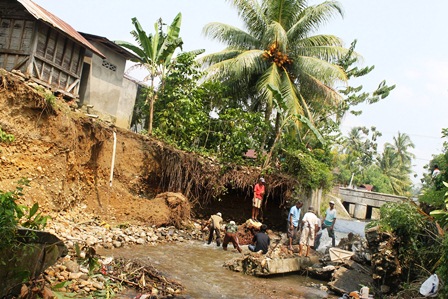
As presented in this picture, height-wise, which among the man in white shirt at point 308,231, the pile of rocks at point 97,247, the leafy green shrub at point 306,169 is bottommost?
the pile of rocks at point 97,247

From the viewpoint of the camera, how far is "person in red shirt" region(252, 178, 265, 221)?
16828 mm

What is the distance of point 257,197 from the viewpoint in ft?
55.3

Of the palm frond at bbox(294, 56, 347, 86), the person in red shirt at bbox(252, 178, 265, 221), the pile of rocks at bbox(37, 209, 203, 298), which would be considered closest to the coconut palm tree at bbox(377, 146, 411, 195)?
the palm frond at bbox(294, 56, 347, 86)

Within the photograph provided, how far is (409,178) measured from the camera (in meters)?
56.3

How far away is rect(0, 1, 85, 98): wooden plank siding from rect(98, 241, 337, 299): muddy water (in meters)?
7.22

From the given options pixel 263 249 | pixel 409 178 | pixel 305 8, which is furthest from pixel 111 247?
pixel 409 178

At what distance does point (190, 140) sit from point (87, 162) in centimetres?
563

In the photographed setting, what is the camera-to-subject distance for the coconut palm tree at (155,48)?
17812 millimetres

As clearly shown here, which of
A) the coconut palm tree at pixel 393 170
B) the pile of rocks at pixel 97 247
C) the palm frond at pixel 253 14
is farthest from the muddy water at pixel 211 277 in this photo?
the coconut palm tree at pixel 393 170

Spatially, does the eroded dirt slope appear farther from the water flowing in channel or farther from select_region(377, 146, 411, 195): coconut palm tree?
select_region(377, 146, 411, 195): coconut palm tree

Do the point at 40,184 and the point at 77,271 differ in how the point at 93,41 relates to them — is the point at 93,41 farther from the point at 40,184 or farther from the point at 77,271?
the point at 77,271

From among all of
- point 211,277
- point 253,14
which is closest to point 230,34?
point 253,14

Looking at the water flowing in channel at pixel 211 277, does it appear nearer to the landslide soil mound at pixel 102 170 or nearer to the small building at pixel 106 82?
the landslide soil mound at pixel 102 170

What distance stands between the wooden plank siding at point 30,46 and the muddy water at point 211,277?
722 centimetres
